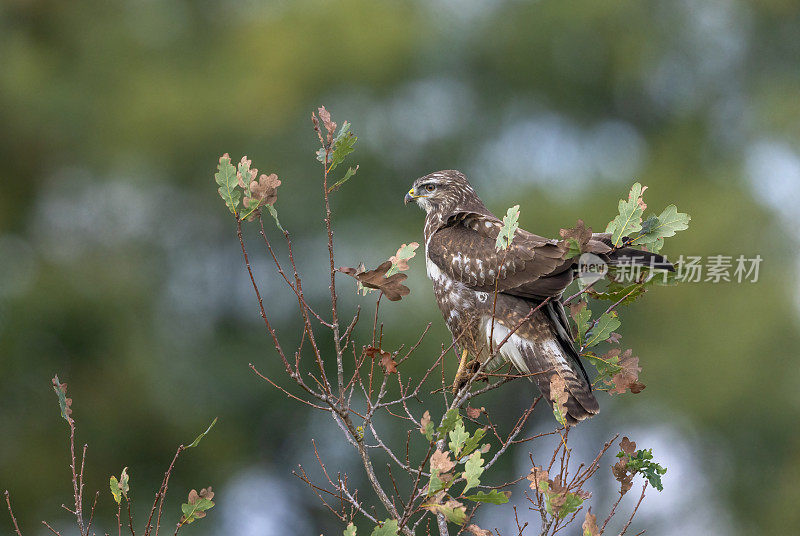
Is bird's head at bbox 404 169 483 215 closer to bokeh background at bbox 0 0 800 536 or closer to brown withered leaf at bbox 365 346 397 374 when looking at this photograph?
brown withered leaf at bbox 365 346 397 374

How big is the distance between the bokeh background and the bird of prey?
18.7 ft

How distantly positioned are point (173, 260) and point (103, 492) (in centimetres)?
315

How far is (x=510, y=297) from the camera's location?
464 centimetres

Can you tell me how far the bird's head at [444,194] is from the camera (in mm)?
5391

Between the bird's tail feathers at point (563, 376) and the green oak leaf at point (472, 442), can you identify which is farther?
the bird's tail feathers at point (563, 376)

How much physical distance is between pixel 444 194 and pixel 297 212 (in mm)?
6429

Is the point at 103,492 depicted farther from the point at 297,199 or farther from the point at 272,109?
the point at 272,109

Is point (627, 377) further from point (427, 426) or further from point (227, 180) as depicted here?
point (227, 180)

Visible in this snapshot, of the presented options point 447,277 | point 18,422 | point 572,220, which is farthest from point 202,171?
point 447,277

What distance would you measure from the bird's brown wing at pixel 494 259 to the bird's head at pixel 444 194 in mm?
354

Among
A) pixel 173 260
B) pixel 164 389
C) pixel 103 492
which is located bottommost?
pixel 103 492

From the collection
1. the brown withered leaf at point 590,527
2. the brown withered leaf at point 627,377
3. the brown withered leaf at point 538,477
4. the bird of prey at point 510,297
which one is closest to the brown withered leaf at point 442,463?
the brown withered leaf at point 538,477

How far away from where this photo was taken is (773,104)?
47.6ft

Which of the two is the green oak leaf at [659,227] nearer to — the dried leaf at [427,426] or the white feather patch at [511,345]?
the dried leaf at [427,426]
